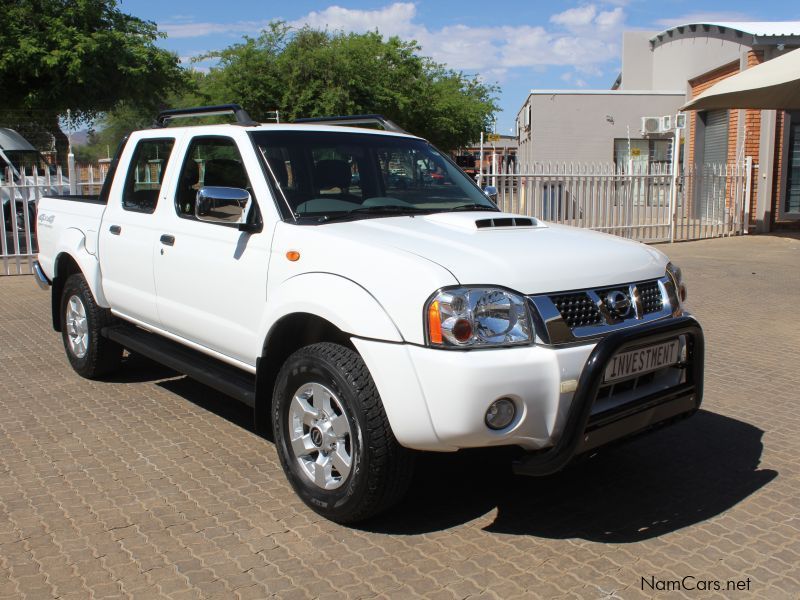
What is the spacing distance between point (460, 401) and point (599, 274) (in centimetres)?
98

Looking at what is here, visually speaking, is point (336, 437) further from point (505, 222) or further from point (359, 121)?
point (359, 121)

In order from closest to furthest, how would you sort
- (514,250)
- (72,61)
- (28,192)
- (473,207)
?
(514,250) < (473,207) < (28,192) < (72,61)

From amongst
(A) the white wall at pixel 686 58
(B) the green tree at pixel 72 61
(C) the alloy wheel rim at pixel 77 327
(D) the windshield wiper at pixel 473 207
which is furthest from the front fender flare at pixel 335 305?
(A) the white wall at pixel 686 58

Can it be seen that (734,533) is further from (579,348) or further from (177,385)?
(177,385)

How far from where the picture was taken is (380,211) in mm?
4414

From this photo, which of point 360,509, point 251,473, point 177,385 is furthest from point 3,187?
point 360,509

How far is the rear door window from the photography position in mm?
5391

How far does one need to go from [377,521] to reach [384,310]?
1.12 meters

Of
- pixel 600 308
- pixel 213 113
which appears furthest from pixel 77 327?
pixel 600 308

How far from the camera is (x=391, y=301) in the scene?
3.37 metres

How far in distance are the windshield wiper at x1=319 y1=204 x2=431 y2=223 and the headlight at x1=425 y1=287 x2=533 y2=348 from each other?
114 centimetres

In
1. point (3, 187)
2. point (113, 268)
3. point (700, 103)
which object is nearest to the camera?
point (113, 268)

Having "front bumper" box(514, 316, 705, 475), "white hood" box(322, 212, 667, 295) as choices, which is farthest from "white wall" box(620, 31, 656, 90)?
"front bumper" box(514, 316, 705, 475)

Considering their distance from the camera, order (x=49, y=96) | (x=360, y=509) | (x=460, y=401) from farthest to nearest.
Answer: (x=49, y=96), (x=360, y=509), (x=460, y=401)
